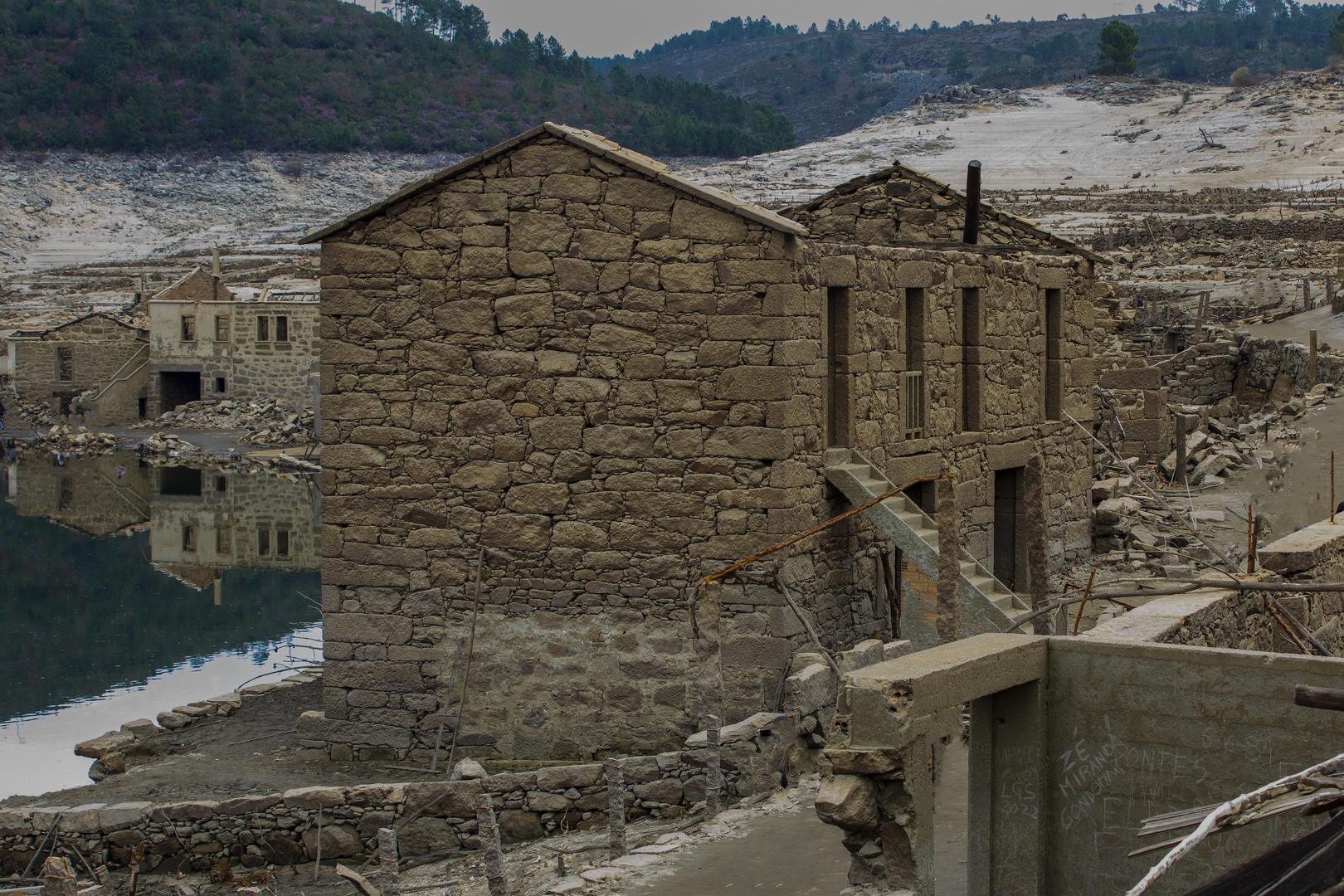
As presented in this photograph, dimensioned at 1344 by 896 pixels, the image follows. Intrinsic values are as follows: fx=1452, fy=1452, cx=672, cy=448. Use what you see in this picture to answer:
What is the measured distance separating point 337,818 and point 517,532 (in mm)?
2626

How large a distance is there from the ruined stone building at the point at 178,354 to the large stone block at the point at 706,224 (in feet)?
105

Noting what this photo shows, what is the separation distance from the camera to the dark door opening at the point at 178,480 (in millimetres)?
34688

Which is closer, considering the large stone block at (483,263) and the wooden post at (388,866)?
the wooden post at (388,866)

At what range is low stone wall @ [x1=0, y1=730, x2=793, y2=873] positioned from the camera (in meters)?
10.6

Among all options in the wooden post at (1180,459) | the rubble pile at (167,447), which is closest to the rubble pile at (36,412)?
the rubble pile at (167,447)

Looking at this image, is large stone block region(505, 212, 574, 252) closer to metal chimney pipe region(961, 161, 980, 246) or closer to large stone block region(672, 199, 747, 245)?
large stone block region(672, 199, 747, 245)

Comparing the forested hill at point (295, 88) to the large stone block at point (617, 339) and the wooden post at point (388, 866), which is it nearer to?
the large stone block at point (617, 339)

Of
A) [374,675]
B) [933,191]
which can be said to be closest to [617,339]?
[374,675]

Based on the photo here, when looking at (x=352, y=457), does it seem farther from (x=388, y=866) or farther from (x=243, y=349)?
(x=243, y=349)

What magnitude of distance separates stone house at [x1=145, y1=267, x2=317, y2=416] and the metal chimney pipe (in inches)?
1169

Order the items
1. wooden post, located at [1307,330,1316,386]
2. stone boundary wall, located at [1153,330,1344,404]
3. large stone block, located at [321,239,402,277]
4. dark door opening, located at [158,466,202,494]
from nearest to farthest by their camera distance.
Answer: large stone block, located at [321,239,402,277]
wooden post, located at [1307,330,1316,386]
stone boundary wall, located at [1153,330,1344,404]
dark door opening, located at [158,466,202,494]

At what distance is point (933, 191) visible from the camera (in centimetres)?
1573

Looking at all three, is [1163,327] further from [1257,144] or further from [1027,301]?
[1257,144]

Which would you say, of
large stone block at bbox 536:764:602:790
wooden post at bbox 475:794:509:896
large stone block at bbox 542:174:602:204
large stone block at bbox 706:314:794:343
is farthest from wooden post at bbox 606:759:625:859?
large stone block at bbox 542:174:602:204
